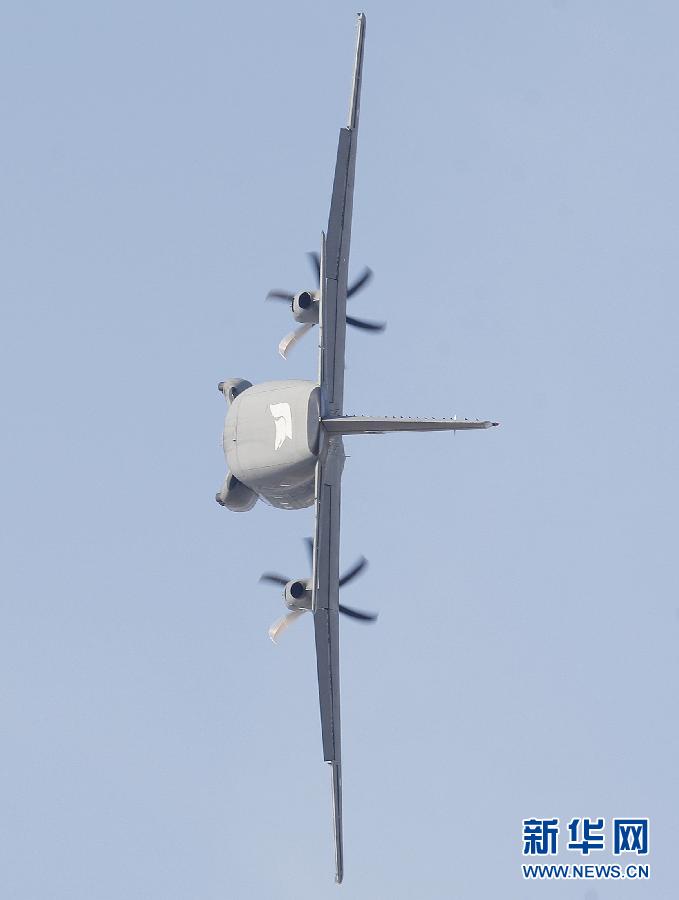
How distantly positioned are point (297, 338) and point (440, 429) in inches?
540

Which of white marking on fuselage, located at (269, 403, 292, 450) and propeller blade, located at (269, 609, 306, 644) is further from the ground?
white marking on fuselage, located at (269, 403, 292, 450)

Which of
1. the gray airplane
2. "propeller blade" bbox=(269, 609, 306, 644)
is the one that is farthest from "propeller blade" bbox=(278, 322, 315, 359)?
"propeller blade" bbox=(269, 609, 306, 644)

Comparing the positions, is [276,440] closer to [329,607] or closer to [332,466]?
[332,466]

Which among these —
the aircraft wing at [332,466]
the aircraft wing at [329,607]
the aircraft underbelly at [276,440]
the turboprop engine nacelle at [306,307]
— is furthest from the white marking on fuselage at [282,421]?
the turboprop engine nacelle at [306,307]

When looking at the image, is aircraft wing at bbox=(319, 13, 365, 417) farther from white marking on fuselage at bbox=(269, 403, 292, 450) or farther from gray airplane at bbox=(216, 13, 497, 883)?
white marking on fuselage at bbox=(269, 403, 292, 450)

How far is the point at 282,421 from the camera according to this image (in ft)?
249

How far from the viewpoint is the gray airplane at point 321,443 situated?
75.2 meters

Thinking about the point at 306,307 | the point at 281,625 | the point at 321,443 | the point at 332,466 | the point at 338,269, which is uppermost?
the point at 338,269

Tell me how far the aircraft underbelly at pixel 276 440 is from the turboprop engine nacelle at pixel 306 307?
354cm

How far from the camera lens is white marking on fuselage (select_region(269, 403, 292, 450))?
7553cm

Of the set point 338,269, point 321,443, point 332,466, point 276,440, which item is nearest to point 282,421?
point 276,440

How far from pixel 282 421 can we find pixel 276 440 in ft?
3.13

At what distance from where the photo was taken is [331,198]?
77125 millimetres

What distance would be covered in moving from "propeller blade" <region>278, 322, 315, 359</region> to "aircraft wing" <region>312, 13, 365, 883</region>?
2776 millimetres
